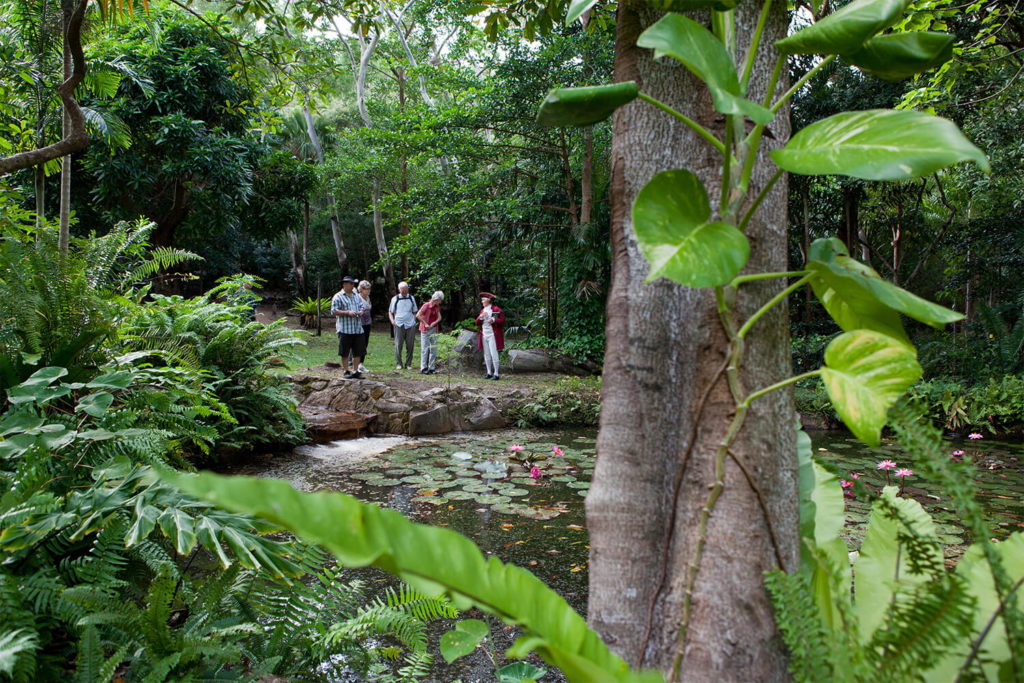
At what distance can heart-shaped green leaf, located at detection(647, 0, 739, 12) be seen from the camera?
0.84 metres

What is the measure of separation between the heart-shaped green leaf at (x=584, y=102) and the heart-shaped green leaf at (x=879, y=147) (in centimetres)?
22

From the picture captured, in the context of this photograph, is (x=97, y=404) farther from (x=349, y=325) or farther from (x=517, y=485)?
(x=349, y=325)

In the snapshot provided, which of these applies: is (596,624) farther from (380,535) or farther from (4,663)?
(4,663)

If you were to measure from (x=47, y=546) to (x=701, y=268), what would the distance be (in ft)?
6.05

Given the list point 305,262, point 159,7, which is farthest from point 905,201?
point 305,262

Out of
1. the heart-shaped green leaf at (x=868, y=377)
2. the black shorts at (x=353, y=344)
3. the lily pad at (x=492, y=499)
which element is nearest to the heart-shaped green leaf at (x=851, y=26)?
the heart-shaped green leaf at (x=868, y=377)

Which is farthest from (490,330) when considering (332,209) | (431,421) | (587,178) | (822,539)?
(332,209)

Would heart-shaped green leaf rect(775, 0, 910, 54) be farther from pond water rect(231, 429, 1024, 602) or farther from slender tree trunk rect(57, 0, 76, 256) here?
slender tree trunk rect(57, 0, 76, 256)

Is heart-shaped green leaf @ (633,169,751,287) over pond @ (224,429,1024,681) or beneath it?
over

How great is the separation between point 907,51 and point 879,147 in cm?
25

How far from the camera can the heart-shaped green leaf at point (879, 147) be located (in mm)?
649

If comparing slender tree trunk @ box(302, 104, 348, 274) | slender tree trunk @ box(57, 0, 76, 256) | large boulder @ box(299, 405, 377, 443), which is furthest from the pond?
slender tree trunk @ box(302, 104, 348, 274)

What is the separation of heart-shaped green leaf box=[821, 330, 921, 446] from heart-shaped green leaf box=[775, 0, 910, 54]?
38cm

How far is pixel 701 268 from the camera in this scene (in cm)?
70
